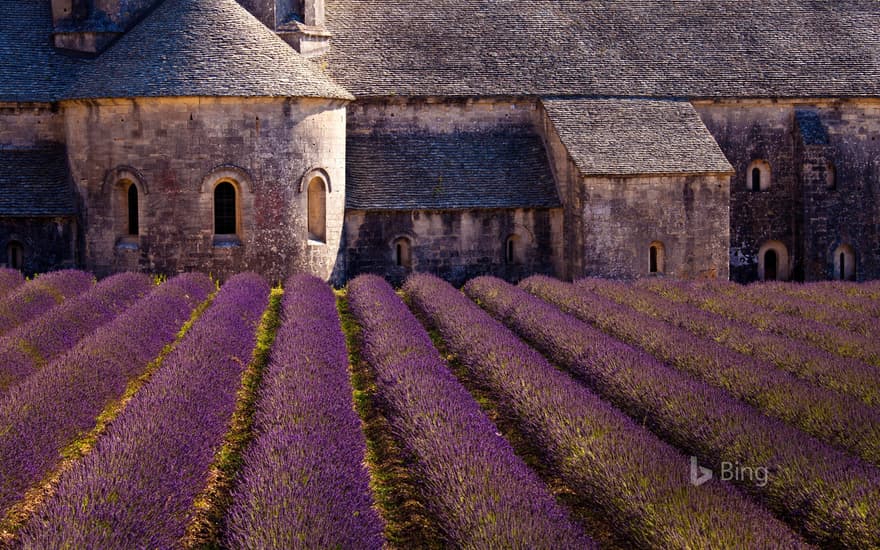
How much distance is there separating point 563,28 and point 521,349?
16611 mm

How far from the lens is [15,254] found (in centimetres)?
2388

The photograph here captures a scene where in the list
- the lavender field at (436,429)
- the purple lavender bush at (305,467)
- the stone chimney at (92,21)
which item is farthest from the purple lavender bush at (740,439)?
the stone chimney at (92,21)

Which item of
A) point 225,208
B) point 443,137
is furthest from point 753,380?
point 443,137

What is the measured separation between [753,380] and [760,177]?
17.6 metres

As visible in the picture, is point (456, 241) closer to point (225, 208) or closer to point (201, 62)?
point (225, 208)

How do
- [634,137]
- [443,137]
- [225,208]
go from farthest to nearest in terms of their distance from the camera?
[443,137], [634,137], [225,208]

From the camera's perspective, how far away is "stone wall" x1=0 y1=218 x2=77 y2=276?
23625mm

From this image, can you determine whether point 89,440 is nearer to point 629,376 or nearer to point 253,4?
point 629,376

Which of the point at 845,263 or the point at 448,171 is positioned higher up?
the point at 448,171

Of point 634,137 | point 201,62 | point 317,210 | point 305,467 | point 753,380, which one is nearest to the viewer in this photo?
point 305,467

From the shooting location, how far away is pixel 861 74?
2806cm

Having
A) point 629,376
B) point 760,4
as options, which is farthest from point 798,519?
point 760,4

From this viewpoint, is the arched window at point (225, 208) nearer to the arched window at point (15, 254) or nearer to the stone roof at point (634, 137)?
the arched window at point (15, 254)

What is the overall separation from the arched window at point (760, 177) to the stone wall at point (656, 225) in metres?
3.31
